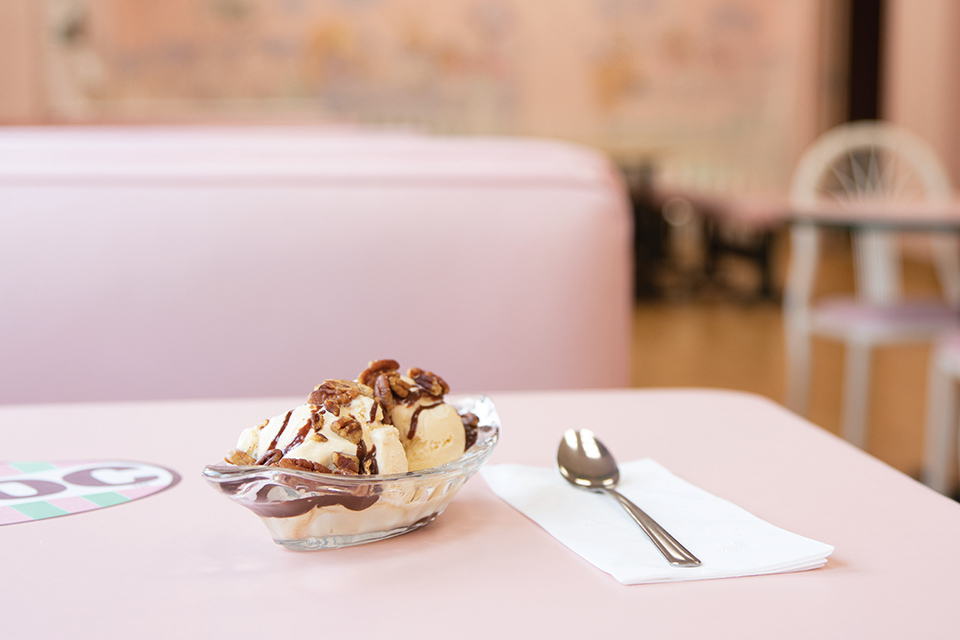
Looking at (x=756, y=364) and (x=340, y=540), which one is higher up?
(x=340, y=540)

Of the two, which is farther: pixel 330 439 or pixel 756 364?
pixel 756 364

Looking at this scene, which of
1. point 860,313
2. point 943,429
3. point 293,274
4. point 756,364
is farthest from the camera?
point 756,364

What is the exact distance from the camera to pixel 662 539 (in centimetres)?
43

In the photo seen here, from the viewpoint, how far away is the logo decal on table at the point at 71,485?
48 centimetres

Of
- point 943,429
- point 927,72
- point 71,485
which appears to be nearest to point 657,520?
point 71,485

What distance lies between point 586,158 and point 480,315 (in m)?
0.31

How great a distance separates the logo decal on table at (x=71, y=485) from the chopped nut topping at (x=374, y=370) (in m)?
0.12

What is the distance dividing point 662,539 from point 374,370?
0.18m

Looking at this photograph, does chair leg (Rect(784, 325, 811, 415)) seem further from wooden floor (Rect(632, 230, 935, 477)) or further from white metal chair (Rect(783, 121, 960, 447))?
wooden floor (Rect(632, 230, 935, 477))

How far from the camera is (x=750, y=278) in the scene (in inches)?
246

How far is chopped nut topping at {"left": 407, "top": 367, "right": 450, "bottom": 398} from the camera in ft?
1.63

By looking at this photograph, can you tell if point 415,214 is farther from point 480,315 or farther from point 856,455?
point 856,455

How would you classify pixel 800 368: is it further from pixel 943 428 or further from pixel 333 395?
pixel 333 395

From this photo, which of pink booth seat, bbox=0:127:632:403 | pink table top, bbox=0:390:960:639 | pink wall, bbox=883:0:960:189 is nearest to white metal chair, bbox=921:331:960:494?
pink booth seat, bbox=0:127:632:403
